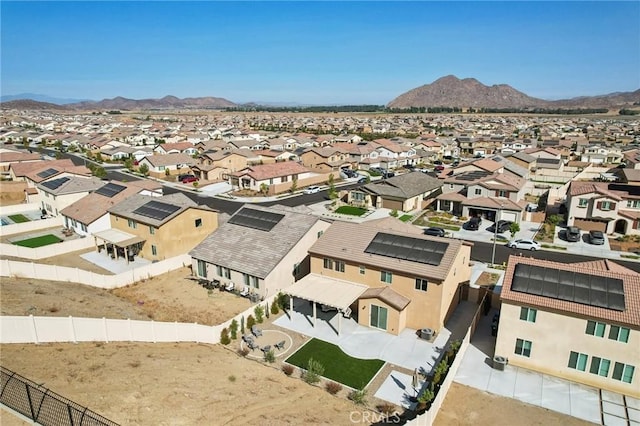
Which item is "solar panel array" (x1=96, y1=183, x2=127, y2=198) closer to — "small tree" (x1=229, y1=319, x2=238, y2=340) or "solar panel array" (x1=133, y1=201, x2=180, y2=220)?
"solar panel array" (x1=133, y1=201, x2=180, y2=220)

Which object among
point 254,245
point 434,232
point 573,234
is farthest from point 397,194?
point 254,245

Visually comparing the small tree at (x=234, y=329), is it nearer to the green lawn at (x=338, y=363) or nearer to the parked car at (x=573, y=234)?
the green lawn at (x=338, y=363)

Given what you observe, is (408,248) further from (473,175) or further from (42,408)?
(473,175)

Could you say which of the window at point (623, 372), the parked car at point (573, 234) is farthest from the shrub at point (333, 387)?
the parked car at point (573, 234)

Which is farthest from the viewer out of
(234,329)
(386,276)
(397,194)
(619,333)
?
(397,194)

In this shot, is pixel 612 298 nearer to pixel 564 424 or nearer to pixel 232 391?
pixel 564 424

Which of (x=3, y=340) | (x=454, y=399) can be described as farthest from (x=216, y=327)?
(x=454, y=399)
